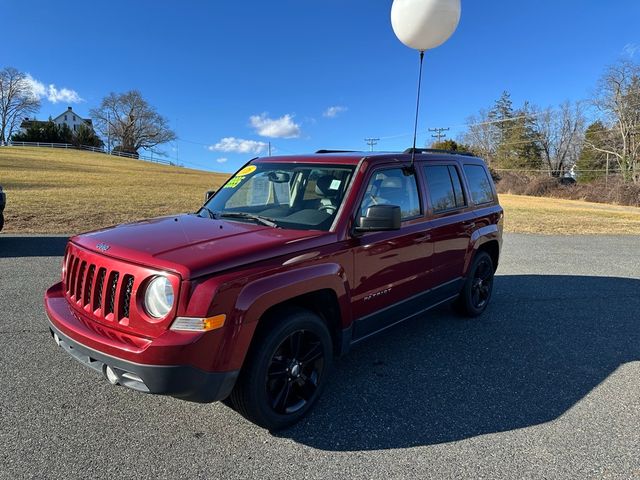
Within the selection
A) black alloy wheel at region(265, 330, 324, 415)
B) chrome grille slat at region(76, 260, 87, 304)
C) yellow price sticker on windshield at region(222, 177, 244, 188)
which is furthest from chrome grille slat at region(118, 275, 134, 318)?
yellow price sticker on windshield at region(222, 177, 244, 188)

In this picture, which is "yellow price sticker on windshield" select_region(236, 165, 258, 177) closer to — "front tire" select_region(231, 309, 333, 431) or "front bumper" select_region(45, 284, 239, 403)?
"front tire" select_region(231, 309, 333, 431)

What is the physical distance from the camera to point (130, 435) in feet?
8.96

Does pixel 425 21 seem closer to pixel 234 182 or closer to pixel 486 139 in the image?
pixel 234 182

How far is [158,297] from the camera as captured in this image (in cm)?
244

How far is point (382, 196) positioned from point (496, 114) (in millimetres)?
80694

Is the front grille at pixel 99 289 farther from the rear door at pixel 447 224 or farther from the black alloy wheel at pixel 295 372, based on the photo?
the rear door at pixel 447 224

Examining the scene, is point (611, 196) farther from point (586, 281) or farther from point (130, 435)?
point (130, 435)

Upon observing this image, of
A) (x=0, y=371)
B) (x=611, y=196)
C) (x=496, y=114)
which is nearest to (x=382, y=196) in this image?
(x=0, y=371)

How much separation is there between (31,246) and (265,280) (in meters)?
7.66

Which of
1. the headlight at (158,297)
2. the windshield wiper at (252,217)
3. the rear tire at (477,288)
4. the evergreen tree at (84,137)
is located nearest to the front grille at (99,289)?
the headlight at (158,297)

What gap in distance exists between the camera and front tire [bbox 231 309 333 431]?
264cm

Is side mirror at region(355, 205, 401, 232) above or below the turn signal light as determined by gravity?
above

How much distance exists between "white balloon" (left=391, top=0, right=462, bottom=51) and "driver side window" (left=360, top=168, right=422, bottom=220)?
247 centimetres

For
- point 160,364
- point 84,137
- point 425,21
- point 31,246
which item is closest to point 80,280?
point 160,364
